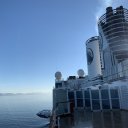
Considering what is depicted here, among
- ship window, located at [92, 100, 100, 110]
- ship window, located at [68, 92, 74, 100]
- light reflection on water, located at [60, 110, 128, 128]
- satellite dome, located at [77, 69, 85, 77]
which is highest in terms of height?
satellite dome, located at [77, 69, 85, 77]

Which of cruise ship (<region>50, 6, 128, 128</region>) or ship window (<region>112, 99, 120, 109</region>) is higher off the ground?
cruise ship (<region>50, 6, 128, 128</region>)

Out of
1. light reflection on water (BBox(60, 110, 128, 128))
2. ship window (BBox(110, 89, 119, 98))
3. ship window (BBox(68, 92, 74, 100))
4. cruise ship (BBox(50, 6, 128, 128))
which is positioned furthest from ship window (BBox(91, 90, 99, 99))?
light reflection on water (BBox(60, 110, 128, 128))

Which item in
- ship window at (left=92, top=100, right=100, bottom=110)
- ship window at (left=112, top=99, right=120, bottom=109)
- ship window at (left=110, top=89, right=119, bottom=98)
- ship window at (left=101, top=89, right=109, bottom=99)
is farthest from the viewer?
ship window at (left=92, top=100, right=100, bottom=110)

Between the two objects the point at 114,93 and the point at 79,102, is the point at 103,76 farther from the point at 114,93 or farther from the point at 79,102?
the point at 114,93

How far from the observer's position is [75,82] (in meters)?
65.5

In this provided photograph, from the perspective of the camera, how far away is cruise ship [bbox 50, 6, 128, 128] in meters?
37.1

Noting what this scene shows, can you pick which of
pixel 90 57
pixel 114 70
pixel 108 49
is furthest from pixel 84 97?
pixel 90 57

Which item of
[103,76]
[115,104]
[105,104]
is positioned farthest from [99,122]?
[103,76]

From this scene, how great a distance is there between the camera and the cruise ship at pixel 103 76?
1459 inches

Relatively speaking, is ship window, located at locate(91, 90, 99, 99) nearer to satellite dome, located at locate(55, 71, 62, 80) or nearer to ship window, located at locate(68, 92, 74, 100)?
ship window, located at locate(68, 92, 74, 100)

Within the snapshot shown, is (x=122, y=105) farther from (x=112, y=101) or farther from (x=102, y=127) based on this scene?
(x=102, y=127)

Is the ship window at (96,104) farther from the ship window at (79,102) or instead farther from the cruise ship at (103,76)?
the ship window at (79,102)

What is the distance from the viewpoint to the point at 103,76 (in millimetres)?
58562

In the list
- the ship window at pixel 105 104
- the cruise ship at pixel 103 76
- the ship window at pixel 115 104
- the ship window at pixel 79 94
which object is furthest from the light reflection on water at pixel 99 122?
the ship window at pixel 79 94
